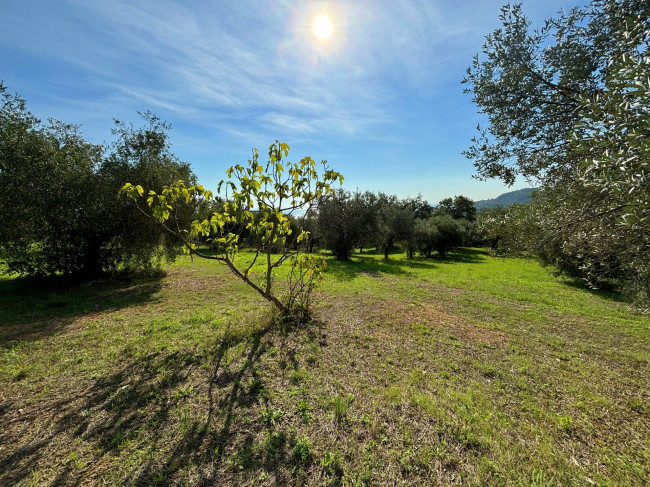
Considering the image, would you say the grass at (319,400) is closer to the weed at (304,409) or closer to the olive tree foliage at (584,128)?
the weed at (304,409)

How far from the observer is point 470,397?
4645 mm

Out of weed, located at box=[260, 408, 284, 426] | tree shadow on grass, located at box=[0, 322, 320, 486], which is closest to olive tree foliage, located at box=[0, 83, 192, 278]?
tree shadow on grass, located at box=[0, 322, 320, 486]

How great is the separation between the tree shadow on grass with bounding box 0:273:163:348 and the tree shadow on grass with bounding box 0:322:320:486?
4.55m

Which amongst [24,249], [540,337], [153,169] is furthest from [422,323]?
[24,249]

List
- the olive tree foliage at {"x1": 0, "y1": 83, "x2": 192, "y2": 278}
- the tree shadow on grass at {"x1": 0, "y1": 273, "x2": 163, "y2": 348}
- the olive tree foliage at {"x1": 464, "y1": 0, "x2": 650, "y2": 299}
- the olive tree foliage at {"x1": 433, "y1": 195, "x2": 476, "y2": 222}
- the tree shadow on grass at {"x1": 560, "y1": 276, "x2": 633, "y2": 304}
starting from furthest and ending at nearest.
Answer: the olive tree foliage at {"x1": 433, "y1": 195, "x2": 476, "y2": 222} < the tree shadow on grass at {"x1": 560, "y1": 276, "x2": 633, "y2": 304} < the olive tree foliage at {"x1": 0, "y1": 83, "x2": 192, "y2": 278} < the tree shadow on grass at {"x1": 0, "y1": 273, "x2": 163, "y2": 348} < the olive tree foliage at {"x1": 464, "y1": 0, "x2": 650, "y2": 299}

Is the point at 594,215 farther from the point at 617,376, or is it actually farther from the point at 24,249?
the point at 24,249

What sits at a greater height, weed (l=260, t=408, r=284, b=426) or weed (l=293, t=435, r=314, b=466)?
weed (l=260, t=408, r=284, b=426)

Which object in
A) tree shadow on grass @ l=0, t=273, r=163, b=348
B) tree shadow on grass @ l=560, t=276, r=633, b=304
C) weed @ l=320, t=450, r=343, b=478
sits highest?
tree shadow on grass @ l=0, t=273, r=163, b=348

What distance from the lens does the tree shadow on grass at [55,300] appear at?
7.69m

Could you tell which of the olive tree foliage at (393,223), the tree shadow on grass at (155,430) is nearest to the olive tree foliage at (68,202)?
the tree shadow on grass at (155,430)

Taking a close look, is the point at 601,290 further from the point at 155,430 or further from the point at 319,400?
the point at 155,430

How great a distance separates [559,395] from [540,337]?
12.2 ft

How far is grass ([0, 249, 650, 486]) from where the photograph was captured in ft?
10.5

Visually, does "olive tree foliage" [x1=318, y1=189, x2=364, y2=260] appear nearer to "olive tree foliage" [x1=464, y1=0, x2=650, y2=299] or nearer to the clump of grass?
"olive tree foliage" [x1=464, y1=0, x2=650, y2=299]
